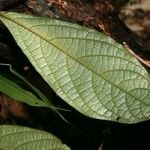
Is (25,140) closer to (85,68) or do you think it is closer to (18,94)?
(18,94)

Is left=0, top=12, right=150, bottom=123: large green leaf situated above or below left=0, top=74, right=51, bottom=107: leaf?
above

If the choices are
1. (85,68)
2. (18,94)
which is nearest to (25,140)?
(18,94)

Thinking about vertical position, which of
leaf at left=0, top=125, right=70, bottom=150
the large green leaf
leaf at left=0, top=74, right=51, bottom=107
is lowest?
leaf at left=0, top=125, right=70, bottom=150

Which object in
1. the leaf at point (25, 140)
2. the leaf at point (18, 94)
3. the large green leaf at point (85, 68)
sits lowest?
the leaf at point (25, 140)

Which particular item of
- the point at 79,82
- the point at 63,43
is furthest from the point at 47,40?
the point at 79,82

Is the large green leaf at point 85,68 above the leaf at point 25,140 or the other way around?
above

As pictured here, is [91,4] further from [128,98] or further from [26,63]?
[128,98]
